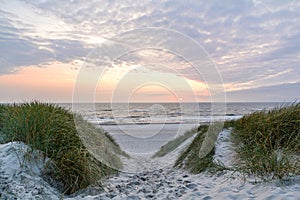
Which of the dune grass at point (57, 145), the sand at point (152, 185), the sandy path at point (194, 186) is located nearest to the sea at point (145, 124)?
the dune grass at point (57, 145)

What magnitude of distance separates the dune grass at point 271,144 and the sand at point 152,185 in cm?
23

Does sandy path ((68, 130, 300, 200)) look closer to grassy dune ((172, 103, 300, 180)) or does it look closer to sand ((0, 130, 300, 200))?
sand ((0, 130, 300, 200))

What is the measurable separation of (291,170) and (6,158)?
4.80 m

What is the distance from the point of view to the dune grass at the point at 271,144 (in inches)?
171

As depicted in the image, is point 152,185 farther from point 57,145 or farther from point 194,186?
point 57,145

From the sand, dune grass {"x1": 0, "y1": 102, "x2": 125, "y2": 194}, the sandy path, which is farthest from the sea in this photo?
the sand

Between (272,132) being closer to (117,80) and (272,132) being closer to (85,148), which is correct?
(85,148)

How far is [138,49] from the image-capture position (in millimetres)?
8109

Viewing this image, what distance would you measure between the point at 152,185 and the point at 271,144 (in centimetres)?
276

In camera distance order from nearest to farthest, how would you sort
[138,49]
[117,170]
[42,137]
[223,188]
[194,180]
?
[223,188] < [42,137] < [194,180] < [117,170] < [138,49]

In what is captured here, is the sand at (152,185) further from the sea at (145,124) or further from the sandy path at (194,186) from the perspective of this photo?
the sea at (145,124)

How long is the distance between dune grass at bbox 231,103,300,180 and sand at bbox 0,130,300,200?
0.76 feet

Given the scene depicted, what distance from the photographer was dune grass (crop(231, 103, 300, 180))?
14.3ft

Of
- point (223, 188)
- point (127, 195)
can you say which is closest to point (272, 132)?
point (223, 188)
